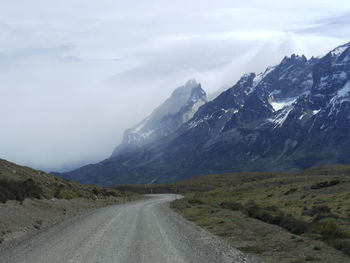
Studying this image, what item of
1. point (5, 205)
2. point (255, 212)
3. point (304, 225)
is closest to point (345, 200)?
point (255, 212)

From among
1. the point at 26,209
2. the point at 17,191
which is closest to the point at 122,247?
the point at 26,209

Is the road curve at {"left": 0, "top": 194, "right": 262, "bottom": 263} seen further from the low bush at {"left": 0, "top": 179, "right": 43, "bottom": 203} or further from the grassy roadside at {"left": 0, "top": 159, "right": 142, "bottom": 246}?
the low bush at {"left": 0, "top": 179, "right": 43, "bottom": 203}

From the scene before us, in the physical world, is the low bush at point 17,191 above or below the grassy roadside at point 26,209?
above

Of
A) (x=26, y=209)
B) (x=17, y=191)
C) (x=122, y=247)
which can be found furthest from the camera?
(x=17, y=191)

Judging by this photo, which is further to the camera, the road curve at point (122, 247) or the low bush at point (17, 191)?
the low bush at point (17, 191)

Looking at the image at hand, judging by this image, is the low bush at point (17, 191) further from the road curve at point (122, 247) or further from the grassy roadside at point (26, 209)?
the road curve at point (122, 247)

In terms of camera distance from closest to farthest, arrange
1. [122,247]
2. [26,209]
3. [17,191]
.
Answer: [122,247] → [26,209] → [17,191]

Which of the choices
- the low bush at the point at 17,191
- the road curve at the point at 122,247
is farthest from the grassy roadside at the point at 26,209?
the road curve at the point at 122,247

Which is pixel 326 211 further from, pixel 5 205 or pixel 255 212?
→ pixel 5 205

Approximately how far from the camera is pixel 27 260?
62.2 feet

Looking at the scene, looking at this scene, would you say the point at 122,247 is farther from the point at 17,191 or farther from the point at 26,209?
the point at 17,191

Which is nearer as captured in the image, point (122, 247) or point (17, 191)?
point (122, 247)

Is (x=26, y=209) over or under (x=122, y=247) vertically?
over

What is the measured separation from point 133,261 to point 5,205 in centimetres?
2042
